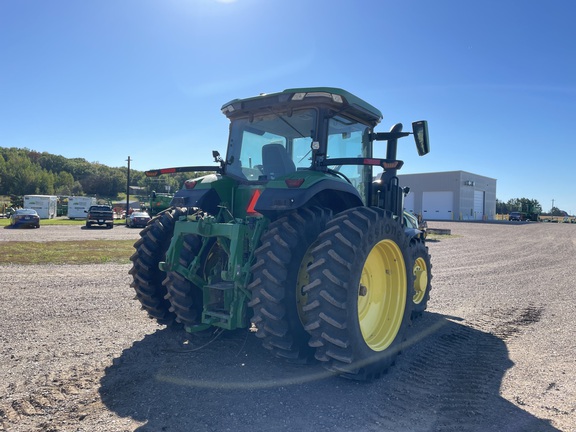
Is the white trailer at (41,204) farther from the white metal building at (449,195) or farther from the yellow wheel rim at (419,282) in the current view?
the yellow wheel rim at (419,282)

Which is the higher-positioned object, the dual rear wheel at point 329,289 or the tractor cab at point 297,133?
the tractor cab at point 297,133

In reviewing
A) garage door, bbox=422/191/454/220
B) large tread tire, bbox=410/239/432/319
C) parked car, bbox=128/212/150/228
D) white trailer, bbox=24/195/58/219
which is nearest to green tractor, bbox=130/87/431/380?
large tread tire, bbox=410/239/432/319

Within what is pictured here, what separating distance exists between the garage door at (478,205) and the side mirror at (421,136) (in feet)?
220

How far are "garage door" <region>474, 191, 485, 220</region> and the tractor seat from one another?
68142 millimetres

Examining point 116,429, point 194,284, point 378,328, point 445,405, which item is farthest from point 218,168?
point 445,405

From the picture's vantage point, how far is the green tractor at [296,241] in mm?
3760

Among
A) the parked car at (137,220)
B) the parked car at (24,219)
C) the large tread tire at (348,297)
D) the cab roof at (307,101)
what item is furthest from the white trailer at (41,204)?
the large tread tire at (348,297)

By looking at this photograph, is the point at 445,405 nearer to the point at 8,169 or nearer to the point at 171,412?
the point at 171,412

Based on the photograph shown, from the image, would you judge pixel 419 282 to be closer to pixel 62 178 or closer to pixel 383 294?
pixel 383 294

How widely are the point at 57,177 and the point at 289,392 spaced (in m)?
125

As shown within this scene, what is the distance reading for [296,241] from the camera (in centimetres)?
392

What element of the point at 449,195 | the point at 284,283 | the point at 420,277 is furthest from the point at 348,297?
the point at 449,195

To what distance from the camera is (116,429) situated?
9.89ft

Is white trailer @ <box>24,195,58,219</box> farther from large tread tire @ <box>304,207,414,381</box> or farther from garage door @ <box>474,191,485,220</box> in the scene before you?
garage door @ <box>474,191,485,220</box>
